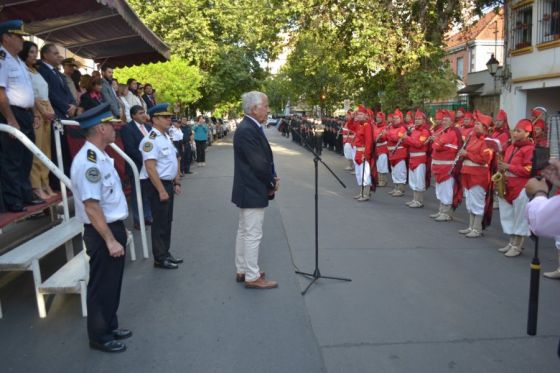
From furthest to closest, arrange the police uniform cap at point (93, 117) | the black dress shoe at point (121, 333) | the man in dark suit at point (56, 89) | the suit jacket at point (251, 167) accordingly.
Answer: the man in dark suit at point (56, 89)
the suit jacket at point (251, 167)
the black dress shoe at point (121, 333)
the police uniform cap at point (93, 117)

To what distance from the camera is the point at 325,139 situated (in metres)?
28.8

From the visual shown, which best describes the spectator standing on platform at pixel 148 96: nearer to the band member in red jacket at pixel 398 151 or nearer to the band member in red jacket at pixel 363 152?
the band member in red jacket at pixel 363 152

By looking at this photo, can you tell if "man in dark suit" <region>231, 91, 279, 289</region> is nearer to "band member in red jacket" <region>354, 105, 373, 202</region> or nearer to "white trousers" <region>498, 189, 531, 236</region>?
"white trousers" <region>498, 189, 531, 236</region>

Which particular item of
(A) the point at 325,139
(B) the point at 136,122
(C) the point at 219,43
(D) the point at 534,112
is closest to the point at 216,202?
(B) the point at 136,122

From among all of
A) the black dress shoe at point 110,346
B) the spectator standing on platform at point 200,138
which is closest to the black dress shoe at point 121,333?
the black dress shoe at point 110,346

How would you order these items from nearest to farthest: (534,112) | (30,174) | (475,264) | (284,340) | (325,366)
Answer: (325,366) < (284,340) < (30,174) < (475,264) < (534,112)

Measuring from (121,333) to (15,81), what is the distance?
3052mm

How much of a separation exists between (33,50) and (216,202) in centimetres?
561

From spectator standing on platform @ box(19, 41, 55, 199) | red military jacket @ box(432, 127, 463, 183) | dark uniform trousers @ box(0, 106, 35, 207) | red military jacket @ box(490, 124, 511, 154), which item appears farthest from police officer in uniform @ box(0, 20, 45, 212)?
red military jacket @ box(490, 124, 511, 154)

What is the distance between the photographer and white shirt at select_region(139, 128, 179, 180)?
234 inches

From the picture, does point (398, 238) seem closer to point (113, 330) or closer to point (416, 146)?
point (416, 146)

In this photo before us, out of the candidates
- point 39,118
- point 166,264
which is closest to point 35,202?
point 39,118

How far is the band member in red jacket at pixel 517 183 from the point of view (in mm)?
6797

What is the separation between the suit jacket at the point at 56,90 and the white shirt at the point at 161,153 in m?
1.69
